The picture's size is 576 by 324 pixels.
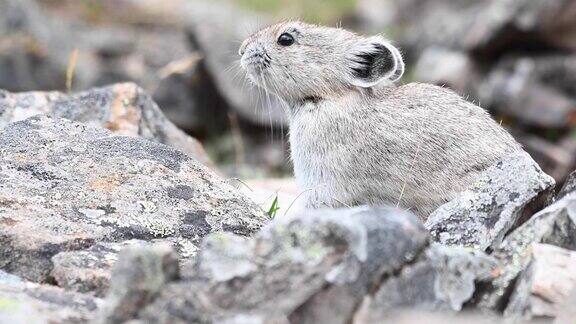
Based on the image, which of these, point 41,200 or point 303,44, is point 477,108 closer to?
point 303,44

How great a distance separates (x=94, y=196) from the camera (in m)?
6.40

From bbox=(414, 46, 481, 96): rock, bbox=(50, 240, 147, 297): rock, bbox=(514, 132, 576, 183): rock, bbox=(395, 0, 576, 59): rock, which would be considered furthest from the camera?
bbox=(414, 46, 481, 96): rock

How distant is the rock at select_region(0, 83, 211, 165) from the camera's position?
8.64m

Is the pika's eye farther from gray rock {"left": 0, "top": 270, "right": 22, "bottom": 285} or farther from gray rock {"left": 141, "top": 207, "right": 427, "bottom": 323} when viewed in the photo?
gray rock {"left": 141, "top": 207, "right": 427, "bottom": 323}

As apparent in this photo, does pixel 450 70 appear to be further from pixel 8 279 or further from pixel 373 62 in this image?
pixel 8 279

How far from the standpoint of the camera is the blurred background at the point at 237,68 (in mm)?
17297

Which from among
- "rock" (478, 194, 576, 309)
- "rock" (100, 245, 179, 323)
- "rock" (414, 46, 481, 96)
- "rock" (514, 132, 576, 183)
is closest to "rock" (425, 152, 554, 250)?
"rock" (478, 194, 576, 309)

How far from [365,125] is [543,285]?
293cm

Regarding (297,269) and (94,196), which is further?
(94,196)

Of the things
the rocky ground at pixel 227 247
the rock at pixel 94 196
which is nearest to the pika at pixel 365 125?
the rocky ground at pixel 227 247

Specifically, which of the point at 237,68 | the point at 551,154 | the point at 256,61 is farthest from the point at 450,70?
the point at 256,61

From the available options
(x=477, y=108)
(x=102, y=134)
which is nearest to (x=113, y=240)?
(x=102, y=134)

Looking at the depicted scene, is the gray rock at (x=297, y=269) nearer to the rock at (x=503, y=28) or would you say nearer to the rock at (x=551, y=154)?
the rock at (x=551, y=154)

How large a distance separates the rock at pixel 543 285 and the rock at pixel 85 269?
2.19 metres
